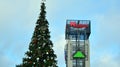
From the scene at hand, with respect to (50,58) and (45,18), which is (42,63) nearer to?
(50,58)

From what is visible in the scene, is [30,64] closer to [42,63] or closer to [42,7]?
[42,63]

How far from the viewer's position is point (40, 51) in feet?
107

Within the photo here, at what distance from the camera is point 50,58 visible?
3281 centimetres

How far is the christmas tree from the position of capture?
3269 cm

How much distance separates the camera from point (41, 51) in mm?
32812

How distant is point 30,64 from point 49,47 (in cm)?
172

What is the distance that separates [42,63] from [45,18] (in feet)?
10.6

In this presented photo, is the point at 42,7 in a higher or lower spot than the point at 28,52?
higher

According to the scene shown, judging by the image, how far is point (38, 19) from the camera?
3350cm

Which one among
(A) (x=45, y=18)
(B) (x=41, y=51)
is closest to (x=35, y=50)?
(B) (x=41, y=51)

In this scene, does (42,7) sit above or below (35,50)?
above

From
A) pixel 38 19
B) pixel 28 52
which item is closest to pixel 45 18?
pixel 38 19

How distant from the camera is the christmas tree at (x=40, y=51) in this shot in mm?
32688

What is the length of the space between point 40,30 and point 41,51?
1.45 m
